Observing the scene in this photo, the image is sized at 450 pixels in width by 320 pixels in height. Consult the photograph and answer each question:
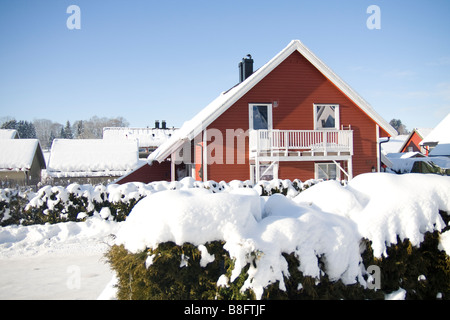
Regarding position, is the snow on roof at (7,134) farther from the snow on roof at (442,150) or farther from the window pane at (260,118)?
the snow on roof at (442,150)

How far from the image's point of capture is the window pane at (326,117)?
1677 cm

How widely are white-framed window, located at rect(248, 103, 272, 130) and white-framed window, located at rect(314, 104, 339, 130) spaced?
2598mm

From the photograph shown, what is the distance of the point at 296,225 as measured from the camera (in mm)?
4051

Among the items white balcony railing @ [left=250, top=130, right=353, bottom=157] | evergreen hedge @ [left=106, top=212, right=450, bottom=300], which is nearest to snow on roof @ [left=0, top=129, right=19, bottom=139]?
white balcony railing @ [left=250, top=130, right=353, bottom=157]

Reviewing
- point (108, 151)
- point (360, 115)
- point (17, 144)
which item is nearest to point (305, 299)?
point (360, 115)

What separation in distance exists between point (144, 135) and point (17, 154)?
1069 inches

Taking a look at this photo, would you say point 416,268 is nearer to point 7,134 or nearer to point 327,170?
point 327,170

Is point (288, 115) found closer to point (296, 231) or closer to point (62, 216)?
point (62, 216)

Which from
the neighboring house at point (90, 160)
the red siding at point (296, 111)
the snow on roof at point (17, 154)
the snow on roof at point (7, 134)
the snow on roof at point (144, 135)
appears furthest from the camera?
the snow on roof at point (144, 135)

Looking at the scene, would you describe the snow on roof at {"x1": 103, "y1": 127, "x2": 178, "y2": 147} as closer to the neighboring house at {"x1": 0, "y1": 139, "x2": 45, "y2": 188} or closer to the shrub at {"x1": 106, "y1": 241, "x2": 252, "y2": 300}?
the neighboring house at {"x1": 0, "y1": 139, "x2": 45, "y2": 188}

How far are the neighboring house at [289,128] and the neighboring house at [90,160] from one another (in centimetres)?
1306

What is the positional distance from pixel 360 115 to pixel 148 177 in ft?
45.6

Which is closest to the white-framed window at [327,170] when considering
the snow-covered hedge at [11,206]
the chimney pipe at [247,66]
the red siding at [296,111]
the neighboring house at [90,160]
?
the red siding at [296,111]

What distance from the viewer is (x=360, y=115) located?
1706 cm
